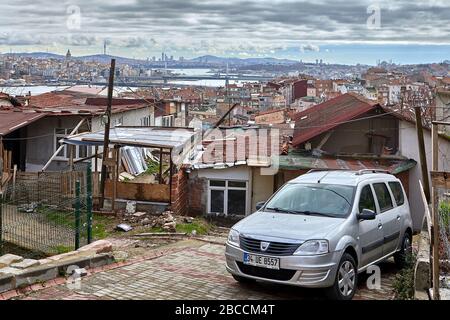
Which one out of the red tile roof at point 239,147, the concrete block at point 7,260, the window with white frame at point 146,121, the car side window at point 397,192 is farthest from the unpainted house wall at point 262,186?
the window with white frame at point 146,121

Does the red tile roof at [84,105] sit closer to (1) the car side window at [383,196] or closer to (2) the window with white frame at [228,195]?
(2) the window with white frame at [228,195]

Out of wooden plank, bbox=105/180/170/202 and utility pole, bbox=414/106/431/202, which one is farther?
wooden plank, bbox=105/180/170/202

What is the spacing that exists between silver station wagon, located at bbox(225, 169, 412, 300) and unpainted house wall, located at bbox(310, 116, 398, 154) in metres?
11.8

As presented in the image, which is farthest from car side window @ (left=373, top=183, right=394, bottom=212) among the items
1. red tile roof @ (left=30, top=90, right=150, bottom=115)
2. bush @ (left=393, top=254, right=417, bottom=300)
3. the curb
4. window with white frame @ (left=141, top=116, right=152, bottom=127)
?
window with white frame @ (left=141, top=116, right=152, bottom=127)

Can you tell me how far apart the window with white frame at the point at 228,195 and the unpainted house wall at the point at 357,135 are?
13.5 feet

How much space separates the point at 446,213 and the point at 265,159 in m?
10.5

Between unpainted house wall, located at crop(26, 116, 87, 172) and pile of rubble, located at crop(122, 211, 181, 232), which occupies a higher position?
unpainted house wall, located at crop(26, 116, 87, 172)

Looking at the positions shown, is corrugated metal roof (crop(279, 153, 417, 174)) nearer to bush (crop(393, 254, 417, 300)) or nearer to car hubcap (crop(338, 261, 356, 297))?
bush (crop(393, 254, 417, 300))

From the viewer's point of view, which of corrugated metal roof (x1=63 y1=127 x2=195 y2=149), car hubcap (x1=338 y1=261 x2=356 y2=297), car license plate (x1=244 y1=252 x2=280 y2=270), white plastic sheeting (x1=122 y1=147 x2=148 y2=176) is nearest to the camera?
car license plate (x1=244 y1=252 x2=280 y2=270)

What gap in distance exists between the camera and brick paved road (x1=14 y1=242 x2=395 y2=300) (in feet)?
23.2

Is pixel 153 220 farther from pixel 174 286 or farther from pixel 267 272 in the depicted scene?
pixel 267 272

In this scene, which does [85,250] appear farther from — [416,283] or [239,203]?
[239,203]

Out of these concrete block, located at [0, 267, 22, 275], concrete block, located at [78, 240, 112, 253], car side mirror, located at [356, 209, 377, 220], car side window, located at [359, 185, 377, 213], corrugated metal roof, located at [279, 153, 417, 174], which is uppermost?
car side window, located at [359, 185, 377, 213]

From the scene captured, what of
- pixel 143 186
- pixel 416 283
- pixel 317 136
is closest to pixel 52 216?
pixel 143 186
